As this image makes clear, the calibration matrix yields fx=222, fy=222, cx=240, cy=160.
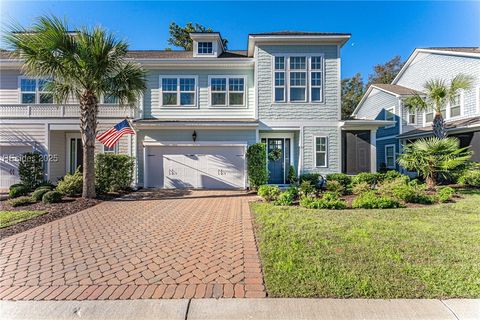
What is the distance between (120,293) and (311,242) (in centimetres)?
315

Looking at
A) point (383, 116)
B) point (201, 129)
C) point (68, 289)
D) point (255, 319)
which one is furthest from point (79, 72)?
point (383, 116)

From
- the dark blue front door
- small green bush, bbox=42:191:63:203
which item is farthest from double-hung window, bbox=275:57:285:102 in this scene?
small green bush, bbox=42:191:63:203

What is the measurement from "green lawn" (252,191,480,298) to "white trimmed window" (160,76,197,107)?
27.8 ft

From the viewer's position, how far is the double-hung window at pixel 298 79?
11266 millimetres

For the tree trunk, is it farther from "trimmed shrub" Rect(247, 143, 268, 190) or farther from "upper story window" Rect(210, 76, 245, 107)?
"trimmed shrub" Rect(247, 143, 268, 190)

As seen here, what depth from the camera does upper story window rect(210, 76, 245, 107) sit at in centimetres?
1200

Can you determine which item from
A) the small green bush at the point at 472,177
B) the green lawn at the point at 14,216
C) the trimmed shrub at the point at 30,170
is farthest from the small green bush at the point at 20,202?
the small green bush at the point at 472,177

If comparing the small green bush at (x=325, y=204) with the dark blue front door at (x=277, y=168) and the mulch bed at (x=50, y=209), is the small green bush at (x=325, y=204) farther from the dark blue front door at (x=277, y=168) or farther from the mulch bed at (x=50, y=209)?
the mulch bed at (x=50, y=209)

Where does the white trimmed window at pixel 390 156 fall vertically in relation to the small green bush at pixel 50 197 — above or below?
above

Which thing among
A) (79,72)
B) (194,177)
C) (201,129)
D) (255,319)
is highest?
(79,72)

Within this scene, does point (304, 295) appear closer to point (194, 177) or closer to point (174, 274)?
point (174, 274)

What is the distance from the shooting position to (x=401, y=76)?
62.0 feet

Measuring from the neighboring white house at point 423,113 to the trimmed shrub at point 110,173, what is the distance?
17055 millimetres

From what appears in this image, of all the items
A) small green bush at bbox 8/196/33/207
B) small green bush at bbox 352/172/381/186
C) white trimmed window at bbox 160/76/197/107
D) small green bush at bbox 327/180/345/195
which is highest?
white trimmed window at bbox 160/76/197/107
